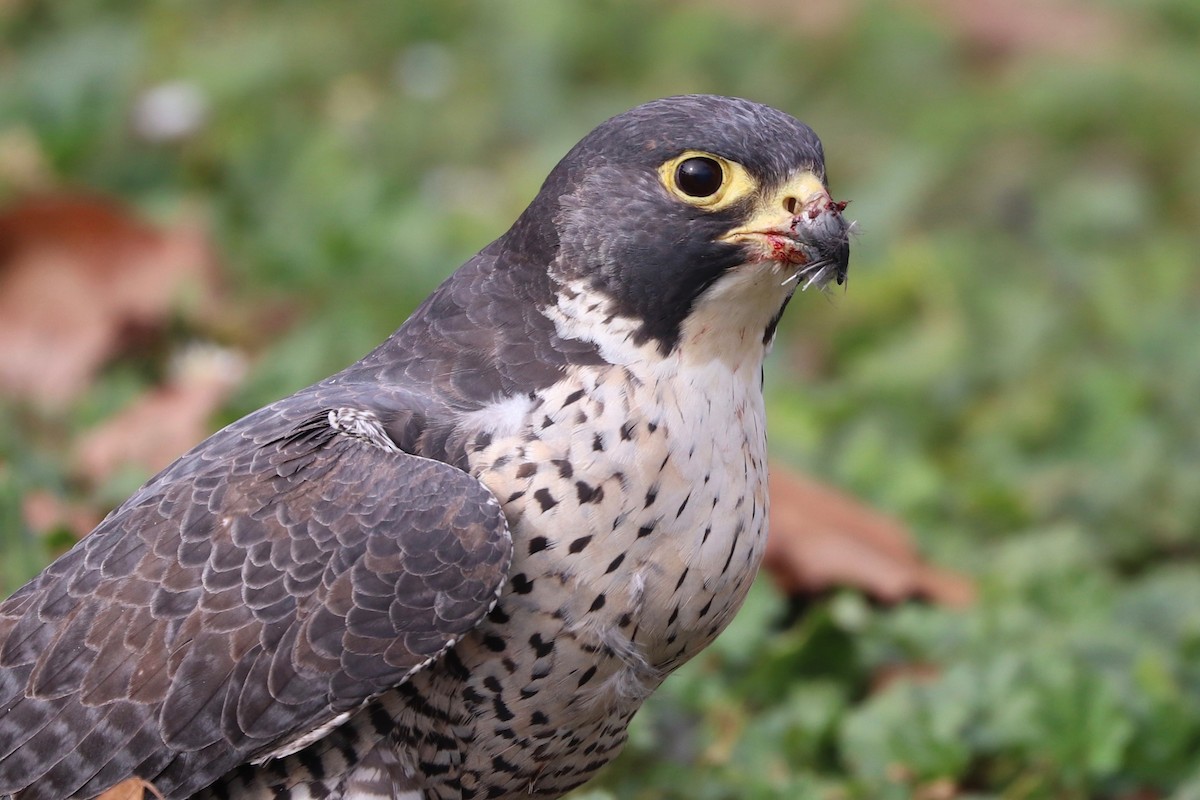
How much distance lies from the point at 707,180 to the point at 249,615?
121 centimetres

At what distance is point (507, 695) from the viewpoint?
3.44 meters

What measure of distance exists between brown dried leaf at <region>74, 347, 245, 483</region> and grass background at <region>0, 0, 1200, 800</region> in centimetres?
10

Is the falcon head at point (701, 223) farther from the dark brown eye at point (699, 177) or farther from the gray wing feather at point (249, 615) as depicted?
the gray wing feather at point (249, 615)

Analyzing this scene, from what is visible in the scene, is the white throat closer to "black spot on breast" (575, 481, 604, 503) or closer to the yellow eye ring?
the yellow eye ring

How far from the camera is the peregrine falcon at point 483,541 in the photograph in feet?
10.9

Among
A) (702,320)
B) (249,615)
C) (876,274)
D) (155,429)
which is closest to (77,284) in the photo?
(155,429)

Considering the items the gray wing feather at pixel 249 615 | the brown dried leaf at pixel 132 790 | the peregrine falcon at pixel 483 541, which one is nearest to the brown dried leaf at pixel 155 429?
the peregrine falcon at pixel 483 541

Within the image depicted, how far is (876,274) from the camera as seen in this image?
24.4 feet

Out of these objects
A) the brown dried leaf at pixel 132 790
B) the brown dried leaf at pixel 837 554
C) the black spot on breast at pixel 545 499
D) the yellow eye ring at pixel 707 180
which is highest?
the yellow eye ring at pixel 707 180

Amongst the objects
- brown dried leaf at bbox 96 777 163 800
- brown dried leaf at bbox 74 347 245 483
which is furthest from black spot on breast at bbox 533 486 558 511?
brown dried leaf at bbox 74 347 245 483

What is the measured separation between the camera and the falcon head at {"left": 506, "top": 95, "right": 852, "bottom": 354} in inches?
138

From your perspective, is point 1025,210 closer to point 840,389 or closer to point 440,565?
point 840,389

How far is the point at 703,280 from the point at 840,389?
345 cm

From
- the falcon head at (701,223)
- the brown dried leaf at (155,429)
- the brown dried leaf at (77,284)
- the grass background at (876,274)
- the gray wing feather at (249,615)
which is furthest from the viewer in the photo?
the brown dried leaf at (77,284)
